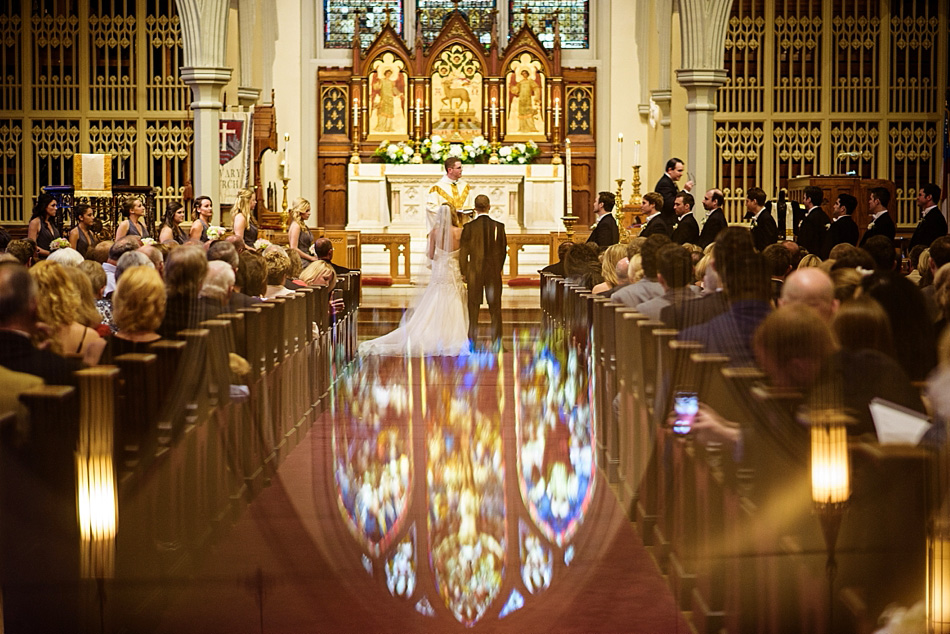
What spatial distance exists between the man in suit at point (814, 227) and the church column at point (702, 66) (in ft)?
6.44

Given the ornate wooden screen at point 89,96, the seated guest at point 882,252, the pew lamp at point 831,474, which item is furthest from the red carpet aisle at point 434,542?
the ornate wooden screen at point 89,96

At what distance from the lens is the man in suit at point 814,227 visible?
11.3 meters

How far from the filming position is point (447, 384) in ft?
28.5

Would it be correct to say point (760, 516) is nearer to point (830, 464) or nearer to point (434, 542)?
point (830, 464)

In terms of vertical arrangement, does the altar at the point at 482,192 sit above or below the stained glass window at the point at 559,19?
below

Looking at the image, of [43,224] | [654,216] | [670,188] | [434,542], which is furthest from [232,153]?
[434,542]

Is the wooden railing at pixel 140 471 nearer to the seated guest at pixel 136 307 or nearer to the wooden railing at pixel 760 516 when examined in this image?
the seated guest at pixel 136 307

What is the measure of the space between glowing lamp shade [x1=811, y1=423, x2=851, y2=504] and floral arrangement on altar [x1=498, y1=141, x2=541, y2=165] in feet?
49.8

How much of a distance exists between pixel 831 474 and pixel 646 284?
3796mm

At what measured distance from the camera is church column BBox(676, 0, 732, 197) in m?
13.4

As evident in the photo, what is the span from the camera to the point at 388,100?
18.7 metres

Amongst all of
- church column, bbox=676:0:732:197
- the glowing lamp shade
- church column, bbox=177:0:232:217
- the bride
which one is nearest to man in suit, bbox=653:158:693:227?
church column, bbox=676:0:732:197

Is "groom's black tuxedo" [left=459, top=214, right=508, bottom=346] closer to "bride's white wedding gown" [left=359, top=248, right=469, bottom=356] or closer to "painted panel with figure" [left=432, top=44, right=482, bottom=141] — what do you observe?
"bride's white wedding gown" [left=359, top=248, right=469, bottom=356]

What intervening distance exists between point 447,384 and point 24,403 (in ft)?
17.5
